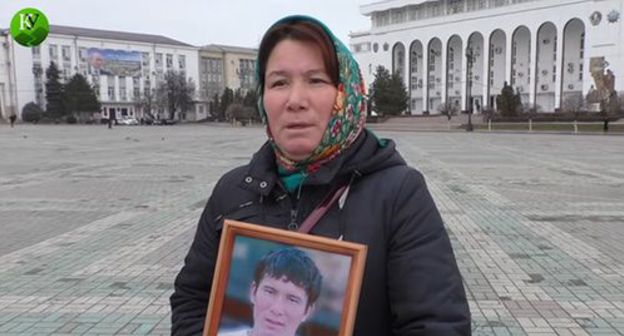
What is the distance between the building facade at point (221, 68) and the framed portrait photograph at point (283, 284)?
10735cm

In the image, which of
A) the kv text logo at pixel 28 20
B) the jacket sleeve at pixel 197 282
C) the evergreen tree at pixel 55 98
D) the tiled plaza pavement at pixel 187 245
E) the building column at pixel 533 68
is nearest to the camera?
the jacket sleeve at pixel 197 282

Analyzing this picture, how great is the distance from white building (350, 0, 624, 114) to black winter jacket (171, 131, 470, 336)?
66.8 m

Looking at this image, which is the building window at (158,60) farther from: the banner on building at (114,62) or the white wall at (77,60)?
the banner on building at (114,62)

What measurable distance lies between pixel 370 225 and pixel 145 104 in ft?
323

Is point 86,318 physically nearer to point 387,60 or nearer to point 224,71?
point 387,60

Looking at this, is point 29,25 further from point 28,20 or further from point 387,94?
point 387,94

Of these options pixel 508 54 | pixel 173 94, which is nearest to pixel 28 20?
pixel 508 54

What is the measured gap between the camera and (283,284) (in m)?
1.35

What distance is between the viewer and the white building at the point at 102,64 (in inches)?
3383

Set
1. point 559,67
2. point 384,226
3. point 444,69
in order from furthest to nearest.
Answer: point 444,69 < point 559,67 < point 384,226

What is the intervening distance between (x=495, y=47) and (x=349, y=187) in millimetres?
86219

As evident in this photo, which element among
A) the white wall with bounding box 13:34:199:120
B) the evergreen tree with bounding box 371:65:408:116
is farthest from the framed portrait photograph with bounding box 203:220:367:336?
the white wall with bounding box 13:34:199:120

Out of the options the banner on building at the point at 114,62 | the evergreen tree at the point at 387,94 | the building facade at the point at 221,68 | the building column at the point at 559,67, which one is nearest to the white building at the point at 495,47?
the building column at the point at 559,67

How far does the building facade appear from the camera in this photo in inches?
4291
